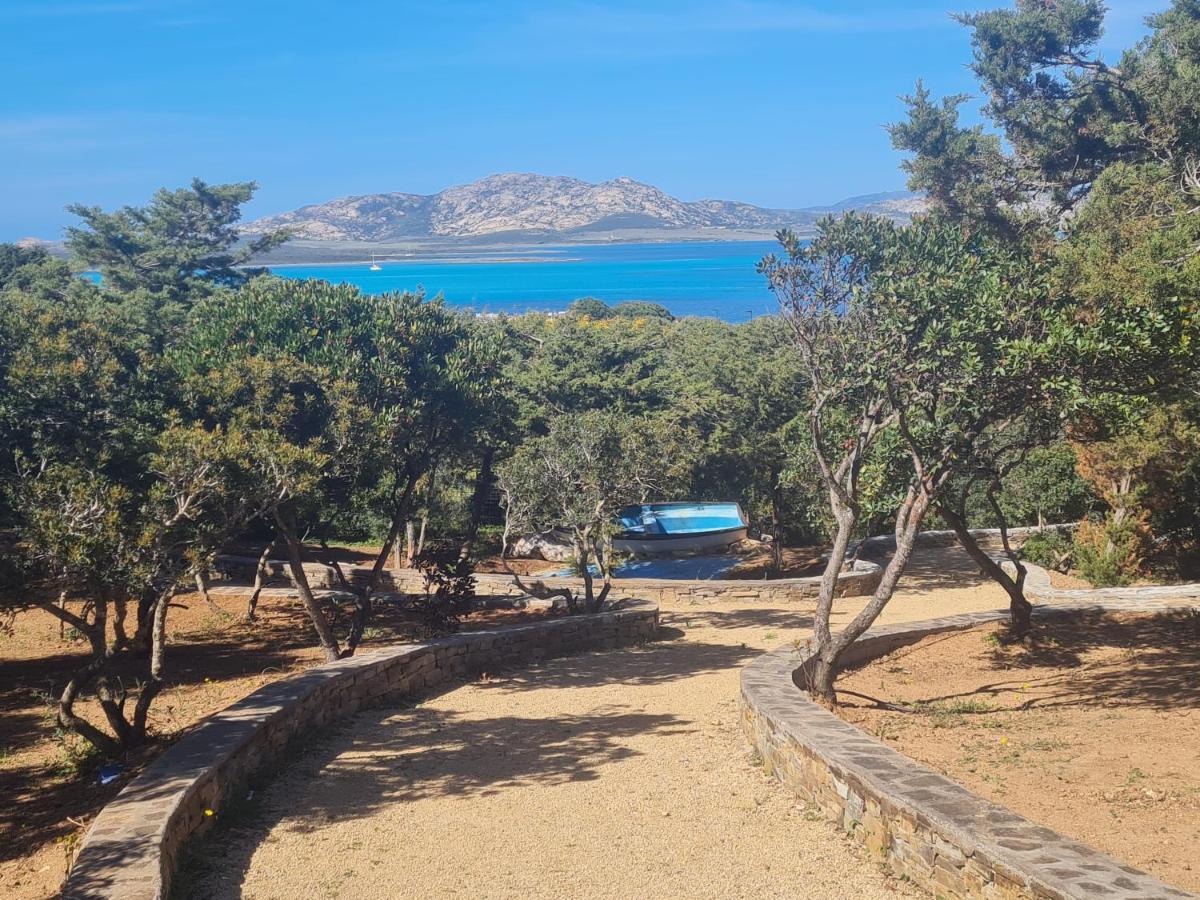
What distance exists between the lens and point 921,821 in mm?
6105

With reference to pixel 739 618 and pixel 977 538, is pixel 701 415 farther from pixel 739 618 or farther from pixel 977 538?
pixel 739 618

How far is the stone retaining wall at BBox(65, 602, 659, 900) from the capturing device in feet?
18.5

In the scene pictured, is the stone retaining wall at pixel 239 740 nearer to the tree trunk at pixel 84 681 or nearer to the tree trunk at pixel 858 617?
the tree trunk at pixel 84 681

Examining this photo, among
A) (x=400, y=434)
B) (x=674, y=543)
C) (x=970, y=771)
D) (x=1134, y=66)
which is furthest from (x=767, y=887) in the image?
(x=1134, y=66)

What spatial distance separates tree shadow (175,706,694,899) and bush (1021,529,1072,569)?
13112mm

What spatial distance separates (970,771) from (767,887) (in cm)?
299

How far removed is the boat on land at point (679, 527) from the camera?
28766 mm

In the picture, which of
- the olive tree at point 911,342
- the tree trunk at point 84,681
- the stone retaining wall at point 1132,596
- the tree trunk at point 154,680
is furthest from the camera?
the stone retaining wall at point 1132,596

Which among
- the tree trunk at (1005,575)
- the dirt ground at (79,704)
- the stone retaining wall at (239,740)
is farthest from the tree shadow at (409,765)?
the tree trunk at (1005,575)

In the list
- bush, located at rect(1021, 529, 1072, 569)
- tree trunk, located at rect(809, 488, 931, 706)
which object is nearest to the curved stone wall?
bush, located at rect(1021, 529, 1072, 569)

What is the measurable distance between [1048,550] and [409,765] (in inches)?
665

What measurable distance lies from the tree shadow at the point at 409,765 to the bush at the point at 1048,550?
43.0ft

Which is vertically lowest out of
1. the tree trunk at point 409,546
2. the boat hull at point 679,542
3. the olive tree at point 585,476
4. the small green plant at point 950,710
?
the small green plant at point 950,710

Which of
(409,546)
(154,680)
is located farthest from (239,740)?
(409,546)
